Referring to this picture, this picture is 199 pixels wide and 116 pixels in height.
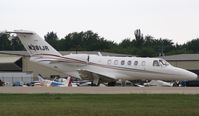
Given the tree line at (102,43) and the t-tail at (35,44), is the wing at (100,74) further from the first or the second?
the tree line at (102,43)

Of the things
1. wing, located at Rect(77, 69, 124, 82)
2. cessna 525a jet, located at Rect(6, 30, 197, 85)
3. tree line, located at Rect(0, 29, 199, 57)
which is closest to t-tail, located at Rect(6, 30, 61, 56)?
cessna 525a jet, located at Rect(6, 30, 197, 85)

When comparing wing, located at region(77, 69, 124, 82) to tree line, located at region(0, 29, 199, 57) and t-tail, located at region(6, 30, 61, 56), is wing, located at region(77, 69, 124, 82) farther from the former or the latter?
tree line, located at region(0, 29, 199, 57)

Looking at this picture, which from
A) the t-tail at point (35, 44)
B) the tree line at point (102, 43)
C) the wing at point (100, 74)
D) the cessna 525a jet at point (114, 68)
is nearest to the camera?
the cessna 525a jet at point (114, 68)

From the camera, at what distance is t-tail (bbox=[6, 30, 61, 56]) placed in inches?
2087

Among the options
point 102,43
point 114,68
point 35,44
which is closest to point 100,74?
point 114,68

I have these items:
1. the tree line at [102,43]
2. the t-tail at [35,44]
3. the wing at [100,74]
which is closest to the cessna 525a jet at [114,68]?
the wing at [100,74]

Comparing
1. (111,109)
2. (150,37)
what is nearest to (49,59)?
(111,109)

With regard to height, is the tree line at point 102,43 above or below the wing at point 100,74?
above

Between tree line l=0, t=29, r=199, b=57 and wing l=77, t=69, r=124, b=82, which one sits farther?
tree line l=0, t=29, r=199, b=57

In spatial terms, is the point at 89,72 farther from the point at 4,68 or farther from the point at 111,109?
the point at 4,68

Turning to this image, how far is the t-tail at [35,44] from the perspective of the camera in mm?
53000

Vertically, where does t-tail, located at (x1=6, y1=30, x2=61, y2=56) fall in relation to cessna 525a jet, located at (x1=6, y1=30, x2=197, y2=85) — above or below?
above

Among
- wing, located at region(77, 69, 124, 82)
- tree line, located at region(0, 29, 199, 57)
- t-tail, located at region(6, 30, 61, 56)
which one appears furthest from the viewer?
tree line, located at region(0, 29, 199, 57)

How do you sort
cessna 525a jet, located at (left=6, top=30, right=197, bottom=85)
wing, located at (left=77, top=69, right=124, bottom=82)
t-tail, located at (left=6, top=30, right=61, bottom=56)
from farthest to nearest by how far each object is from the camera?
t-tail, located at (left=6, top=30, right=61, bottom=56) < wing, located at (left=77, top=69, right=124, bottom=82) < cessna 525a jet, located at (left=6, top=30, right=197, bottom=85)
